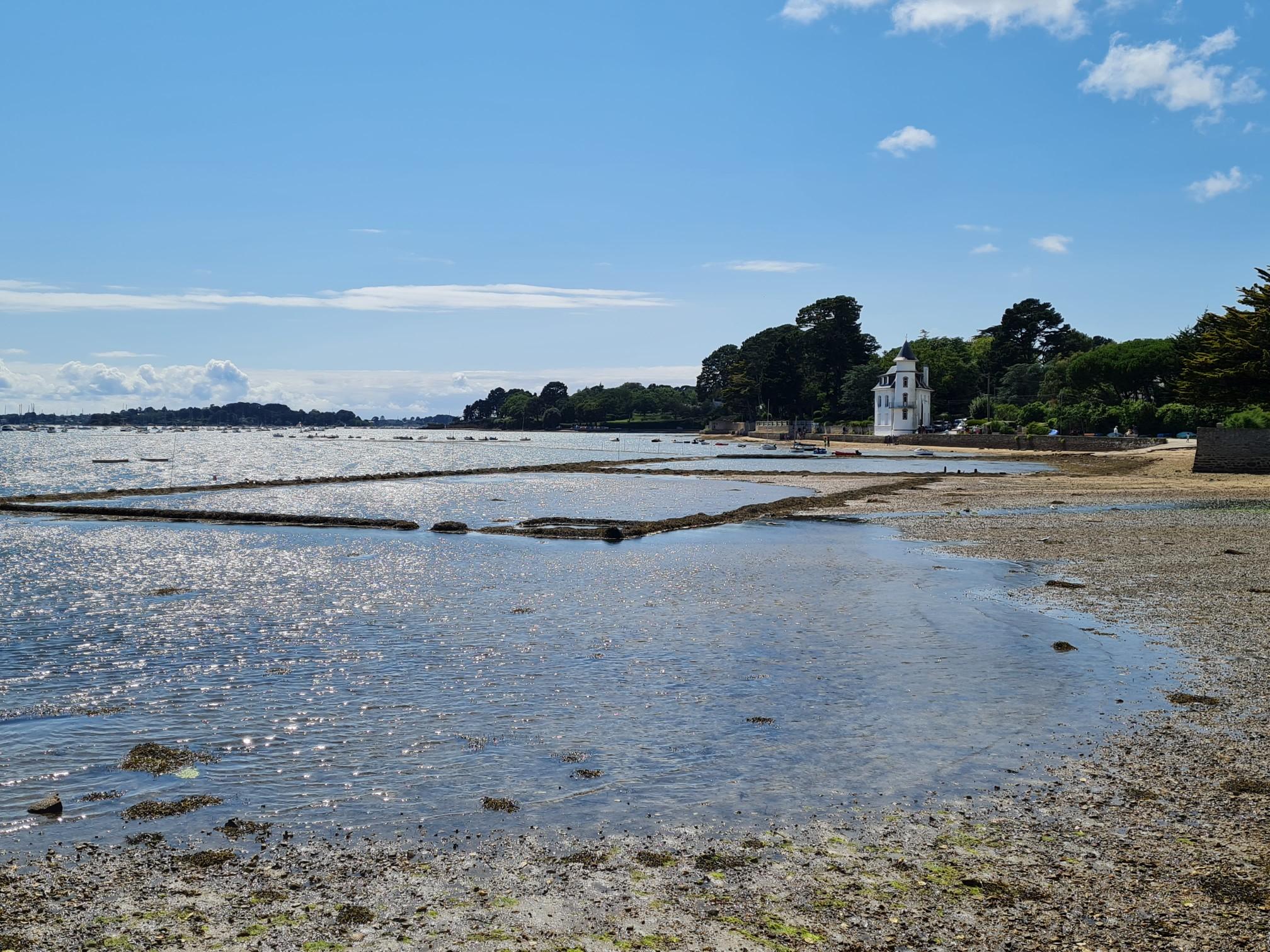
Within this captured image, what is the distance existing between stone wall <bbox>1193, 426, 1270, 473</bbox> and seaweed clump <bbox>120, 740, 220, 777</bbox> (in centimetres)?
6925

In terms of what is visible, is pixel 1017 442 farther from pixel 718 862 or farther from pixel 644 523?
pixel 718 862

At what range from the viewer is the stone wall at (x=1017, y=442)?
10506cm

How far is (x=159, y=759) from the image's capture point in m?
11.5

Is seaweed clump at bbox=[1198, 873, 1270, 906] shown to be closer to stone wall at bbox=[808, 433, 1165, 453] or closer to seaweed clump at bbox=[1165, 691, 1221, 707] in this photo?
seaweed clump at bbox=[1165, 691, 1221, 707]

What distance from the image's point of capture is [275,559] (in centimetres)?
3189

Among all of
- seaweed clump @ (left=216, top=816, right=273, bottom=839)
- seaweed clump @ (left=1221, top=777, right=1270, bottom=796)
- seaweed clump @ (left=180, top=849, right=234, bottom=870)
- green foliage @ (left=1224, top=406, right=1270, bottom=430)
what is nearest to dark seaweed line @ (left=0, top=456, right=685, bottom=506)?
seaweed clump @ (left=216, top=816, right=273, bottom=839)

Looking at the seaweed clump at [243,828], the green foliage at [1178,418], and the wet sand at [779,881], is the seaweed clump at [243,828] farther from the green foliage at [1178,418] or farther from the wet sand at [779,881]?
the green foliage at [1178,418]

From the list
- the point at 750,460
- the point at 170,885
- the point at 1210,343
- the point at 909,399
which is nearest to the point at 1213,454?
the point at 1210,343

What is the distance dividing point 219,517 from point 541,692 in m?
35.9

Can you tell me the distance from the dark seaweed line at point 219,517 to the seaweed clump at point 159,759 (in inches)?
1185

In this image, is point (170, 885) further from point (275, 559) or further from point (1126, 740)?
point (275, 559)

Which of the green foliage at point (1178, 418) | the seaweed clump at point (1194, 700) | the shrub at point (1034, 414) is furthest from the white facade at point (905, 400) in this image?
the seaweed clump at point (1194, 700)

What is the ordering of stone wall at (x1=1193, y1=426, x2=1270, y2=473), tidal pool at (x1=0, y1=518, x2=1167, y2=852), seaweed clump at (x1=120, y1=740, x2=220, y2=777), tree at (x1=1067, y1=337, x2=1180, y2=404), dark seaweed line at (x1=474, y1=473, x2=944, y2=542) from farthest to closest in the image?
→ tree at (x1=1067, y1=337, x2=1180, y2=404)
stone wall at (x1=1193, y1=426, x2=1270, y2=473)
dark seaweed line at (x1=474, y1=473, x2=944, y2=542)
seaweed clump at (x1=120, y1=740, x2=220, y2=777)
tidal pool at (x1=0, y1=518, x2=1167, y2=852)

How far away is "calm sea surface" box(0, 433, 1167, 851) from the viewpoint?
34.3 feet
